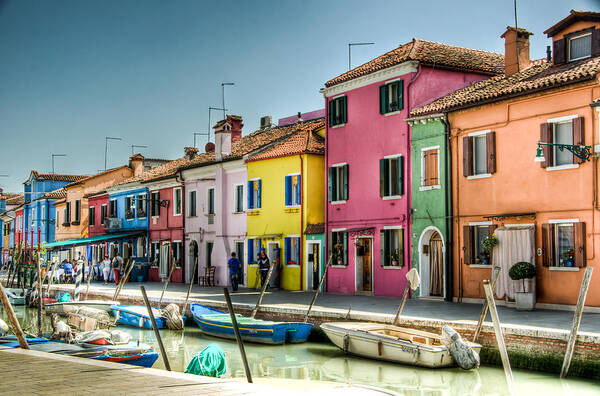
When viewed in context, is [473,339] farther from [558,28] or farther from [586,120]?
[558,28]

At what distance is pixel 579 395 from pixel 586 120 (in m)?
8.08

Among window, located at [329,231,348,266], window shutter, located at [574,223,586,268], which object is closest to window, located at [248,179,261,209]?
window, located at [329,231,348,266]

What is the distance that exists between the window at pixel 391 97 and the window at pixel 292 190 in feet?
17.7

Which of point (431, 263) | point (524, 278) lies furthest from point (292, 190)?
point (524, 278)

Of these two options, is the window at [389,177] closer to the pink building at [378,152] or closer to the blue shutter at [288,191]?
the pink building at [378,152]

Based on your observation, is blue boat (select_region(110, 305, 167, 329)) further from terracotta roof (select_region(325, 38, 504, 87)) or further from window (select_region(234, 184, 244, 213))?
terracotta roof (select_region(325, 38, 504, 87))

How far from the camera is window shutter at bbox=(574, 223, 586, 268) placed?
1758 centimetres

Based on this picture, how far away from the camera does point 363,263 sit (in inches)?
1009

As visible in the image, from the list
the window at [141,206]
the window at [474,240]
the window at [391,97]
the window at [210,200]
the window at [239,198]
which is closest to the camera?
the window at [474,240]

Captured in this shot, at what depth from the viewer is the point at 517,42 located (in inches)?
917

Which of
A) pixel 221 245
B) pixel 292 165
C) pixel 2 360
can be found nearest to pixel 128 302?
pixel 221 245

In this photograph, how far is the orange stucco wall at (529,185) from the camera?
17.7 metres

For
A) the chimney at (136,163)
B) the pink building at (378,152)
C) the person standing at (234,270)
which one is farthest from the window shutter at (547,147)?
the chimney at (136,163)

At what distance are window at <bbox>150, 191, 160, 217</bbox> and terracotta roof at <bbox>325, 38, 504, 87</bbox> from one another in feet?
52.3
